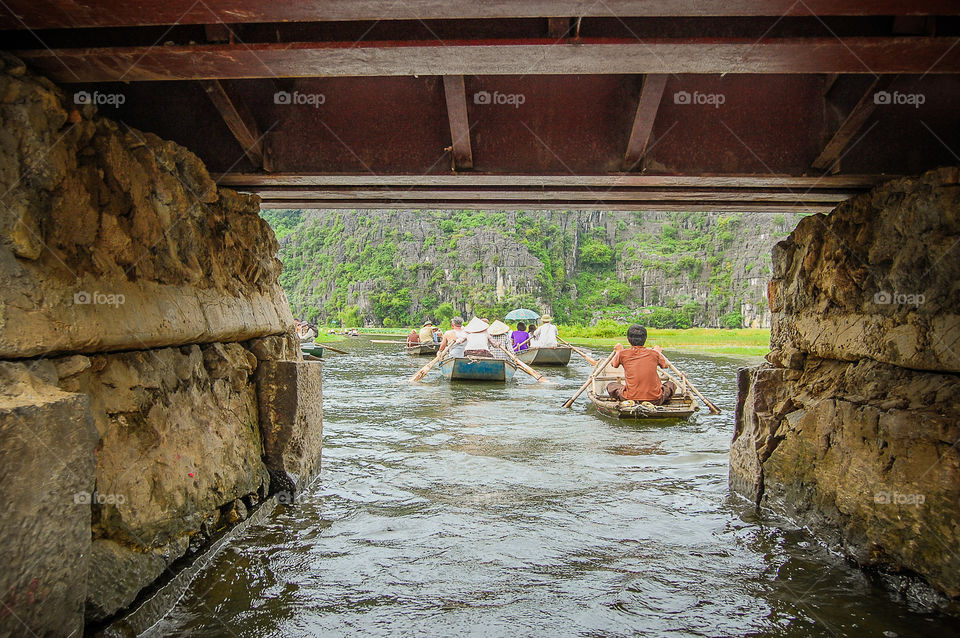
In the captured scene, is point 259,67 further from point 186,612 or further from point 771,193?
point 771,193

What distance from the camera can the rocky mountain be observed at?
8500cm

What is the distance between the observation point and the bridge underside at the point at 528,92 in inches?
128

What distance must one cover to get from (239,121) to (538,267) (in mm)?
88404

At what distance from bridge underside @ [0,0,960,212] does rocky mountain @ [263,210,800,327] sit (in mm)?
78324

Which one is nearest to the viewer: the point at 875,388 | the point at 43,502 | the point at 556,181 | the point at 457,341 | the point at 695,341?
the point at 43,502

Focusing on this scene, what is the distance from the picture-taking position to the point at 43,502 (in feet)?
9.02

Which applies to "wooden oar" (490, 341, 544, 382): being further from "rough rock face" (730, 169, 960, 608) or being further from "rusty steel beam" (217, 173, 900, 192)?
"rusty steel beam" (217, 173, 900, 192)

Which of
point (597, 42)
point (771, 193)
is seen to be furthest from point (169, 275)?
point (771, 193)

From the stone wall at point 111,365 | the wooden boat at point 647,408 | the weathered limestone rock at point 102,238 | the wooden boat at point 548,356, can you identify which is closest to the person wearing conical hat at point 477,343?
the wooden boat at point 548,356

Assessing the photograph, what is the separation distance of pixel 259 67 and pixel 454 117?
58.1 inches

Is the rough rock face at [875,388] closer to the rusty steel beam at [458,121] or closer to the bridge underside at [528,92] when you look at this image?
the bridge underside at [528,92]

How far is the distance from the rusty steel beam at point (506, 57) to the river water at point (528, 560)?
3.41m

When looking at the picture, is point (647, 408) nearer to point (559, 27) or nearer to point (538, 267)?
point (559, 27)

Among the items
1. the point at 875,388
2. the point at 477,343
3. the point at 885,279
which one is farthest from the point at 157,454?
the point at 477,343
